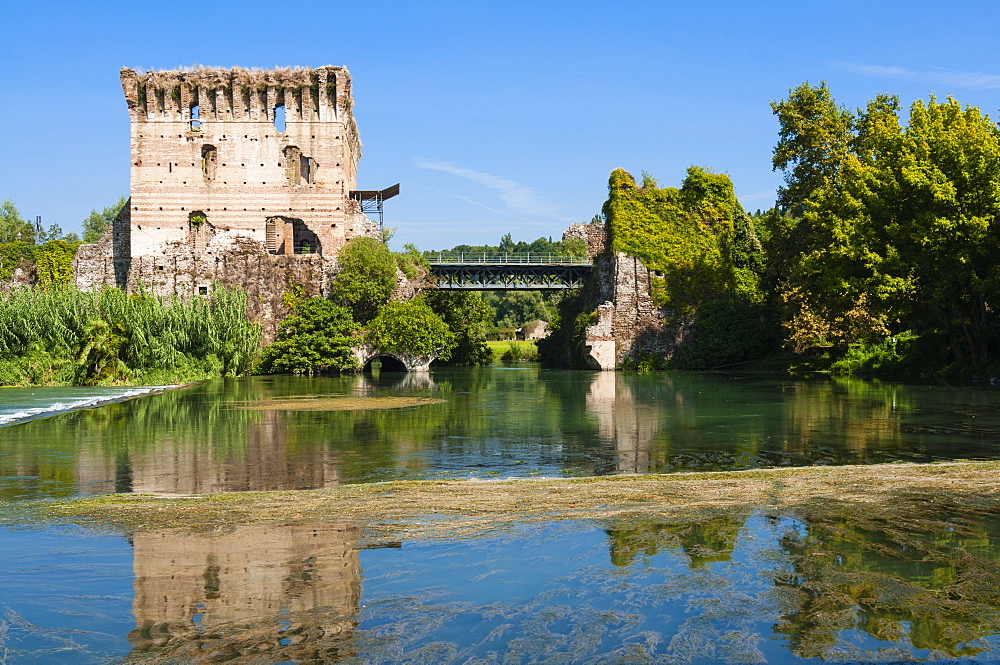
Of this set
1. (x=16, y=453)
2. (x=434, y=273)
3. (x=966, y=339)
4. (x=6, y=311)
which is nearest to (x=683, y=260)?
(x=434, y=273)

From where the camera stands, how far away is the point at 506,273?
6275 cm

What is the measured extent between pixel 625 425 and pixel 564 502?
32.6ft

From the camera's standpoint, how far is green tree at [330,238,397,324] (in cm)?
5188

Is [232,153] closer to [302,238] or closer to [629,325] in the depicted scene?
[302,238]

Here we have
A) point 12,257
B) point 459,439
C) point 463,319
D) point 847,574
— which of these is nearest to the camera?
point 847,574

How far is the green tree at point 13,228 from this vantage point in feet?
308

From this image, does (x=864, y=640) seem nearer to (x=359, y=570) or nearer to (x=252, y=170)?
(x=359, y=570)

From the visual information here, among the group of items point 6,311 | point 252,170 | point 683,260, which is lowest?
point 6,311

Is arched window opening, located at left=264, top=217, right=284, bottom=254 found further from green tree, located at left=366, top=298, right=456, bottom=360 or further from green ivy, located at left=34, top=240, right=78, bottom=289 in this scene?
green ivy, located at left=34, top=240, right=78, bottom=289

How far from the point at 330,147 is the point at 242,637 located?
5566 centimetres

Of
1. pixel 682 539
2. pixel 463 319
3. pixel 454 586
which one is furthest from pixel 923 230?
pixel 463 319

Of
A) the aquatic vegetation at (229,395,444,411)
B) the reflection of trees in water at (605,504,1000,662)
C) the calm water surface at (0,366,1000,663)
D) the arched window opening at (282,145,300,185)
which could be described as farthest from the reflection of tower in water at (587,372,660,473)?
the arched window opening at (282,145,300,185)

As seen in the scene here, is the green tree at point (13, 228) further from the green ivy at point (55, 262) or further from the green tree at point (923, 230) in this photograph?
the green tree at point (923, 230)

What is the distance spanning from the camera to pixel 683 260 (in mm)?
54406
